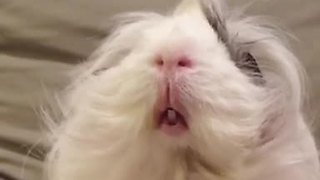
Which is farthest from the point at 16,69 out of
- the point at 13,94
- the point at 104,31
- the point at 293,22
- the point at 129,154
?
the point at 129,154

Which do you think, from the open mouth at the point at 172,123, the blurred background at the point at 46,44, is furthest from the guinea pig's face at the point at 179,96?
the blurred background at the point at 46,44

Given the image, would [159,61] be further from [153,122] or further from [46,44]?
[46,44]

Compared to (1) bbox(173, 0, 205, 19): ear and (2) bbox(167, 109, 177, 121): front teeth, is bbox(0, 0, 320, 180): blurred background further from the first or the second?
(2) bbox(167, 109, 177, 121): front teeth

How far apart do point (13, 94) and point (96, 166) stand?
0.47 m

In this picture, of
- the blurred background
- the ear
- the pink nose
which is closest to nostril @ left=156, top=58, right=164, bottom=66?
the pink nose

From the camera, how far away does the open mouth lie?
2.85 ft

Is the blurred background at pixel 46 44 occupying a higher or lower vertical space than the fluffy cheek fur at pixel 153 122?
higher

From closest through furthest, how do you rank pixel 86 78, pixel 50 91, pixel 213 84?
1. pixel 213 84
2. pixel 86 78
3. pixel 50 91

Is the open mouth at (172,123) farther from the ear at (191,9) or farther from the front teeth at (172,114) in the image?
the ear at (191,9)

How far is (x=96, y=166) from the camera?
92 centimetres

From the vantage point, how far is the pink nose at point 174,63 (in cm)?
86

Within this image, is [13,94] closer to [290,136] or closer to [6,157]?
[6,157]

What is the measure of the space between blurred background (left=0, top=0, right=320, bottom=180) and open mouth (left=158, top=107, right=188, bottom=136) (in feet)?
1.38

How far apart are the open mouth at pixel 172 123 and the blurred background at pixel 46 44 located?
0.42 meters
